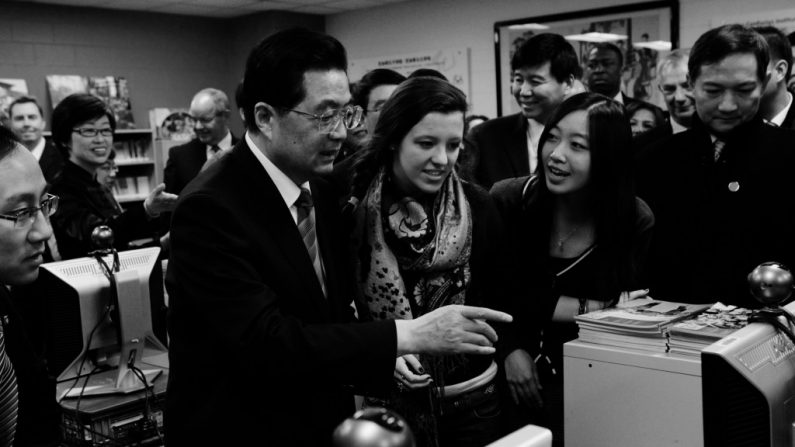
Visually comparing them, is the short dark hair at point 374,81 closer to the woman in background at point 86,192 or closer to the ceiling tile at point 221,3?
the woman in background at point 86,192

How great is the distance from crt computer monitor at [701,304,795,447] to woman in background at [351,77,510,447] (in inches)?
25.7

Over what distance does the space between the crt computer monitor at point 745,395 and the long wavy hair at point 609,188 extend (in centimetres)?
66

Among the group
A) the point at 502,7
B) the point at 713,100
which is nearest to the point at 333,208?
the point at 713,100

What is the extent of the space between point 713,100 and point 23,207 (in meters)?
1.72

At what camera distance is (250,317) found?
119cm

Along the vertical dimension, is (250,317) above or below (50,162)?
below

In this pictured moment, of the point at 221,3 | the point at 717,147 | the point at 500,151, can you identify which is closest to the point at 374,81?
the point at 500,151

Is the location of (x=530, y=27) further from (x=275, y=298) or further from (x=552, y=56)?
(x=275, y=298)

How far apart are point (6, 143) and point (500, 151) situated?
6.35 ft

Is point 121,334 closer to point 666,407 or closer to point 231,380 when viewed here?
point 231,380

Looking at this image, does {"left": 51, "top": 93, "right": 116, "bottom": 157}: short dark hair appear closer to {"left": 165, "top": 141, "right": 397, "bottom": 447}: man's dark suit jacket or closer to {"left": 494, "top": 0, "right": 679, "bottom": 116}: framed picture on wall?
{"left": 165, "top": 141, "right": 397, "bottom": 447}: man's dark suit jacket

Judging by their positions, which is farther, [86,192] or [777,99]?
[86,192]

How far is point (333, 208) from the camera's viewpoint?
1582 millimetres

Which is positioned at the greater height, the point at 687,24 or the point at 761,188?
the point at 687,24
